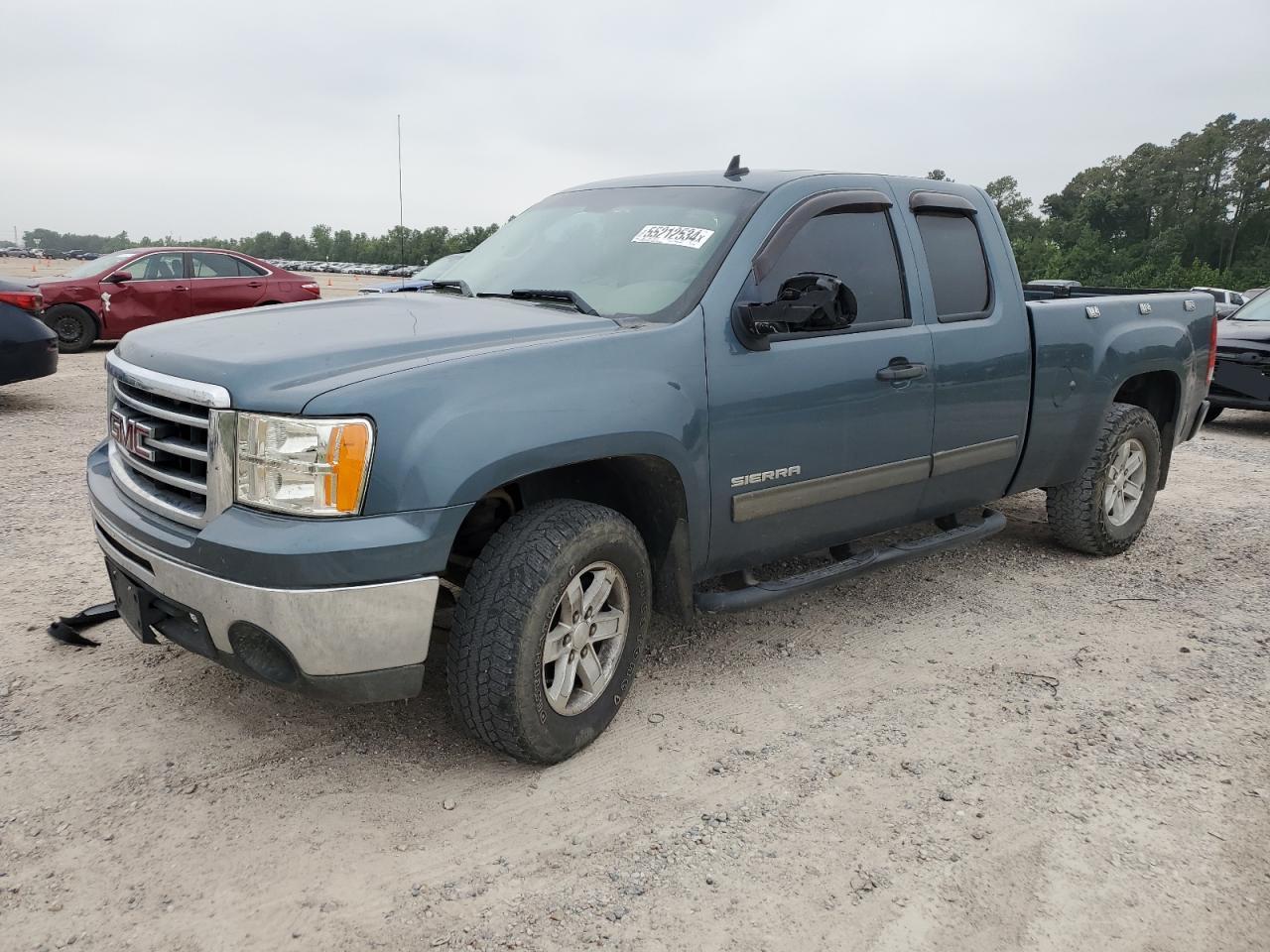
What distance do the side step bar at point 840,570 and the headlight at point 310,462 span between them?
1407 millimetres

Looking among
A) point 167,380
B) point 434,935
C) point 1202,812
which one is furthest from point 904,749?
point 167,380

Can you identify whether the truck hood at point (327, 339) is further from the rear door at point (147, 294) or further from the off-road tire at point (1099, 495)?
the rear door at point (147, 294)

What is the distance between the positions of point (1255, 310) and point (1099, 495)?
7.43m

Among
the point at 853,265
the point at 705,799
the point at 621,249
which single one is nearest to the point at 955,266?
the point at 853,265

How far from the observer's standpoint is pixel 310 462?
2.60m

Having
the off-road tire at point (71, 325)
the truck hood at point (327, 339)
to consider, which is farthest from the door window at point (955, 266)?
the off-road tire at point (71, 325)

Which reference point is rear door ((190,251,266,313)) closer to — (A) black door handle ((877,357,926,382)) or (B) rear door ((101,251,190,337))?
(B) rear door ((101,251,190,337))

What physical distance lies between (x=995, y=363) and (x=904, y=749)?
6.19 ft

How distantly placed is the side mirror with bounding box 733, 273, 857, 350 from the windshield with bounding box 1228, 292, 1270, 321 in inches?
366

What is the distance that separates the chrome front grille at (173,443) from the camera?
2.71 meters

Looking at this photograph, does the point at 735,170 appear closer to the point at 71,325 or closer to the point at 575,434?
the point at 575,434

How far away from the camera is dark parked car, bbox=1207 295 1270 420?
9742 millimetres

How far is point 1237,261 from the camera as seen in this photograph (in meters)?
53.0

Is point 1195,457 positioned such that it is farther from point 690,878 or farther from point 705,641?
point 690,878
